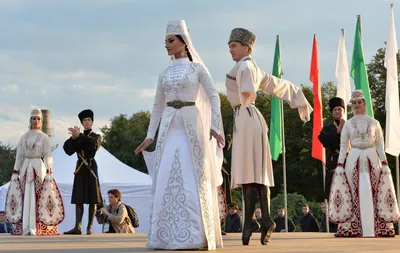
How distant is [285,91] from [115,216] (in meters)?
5.88

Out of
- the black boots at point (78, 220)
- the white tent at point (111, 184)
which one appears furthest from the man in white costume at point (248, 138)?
the white tent at point (111, 184)

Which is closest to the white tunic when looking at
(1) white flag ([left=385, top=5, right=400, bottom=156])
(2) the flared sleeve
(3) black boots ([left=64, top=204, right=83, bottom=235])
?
(3) black boots ([left=64, top=204, right=83, bottom=235])

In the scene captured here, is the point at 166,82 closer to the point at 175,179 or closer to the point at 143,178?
the point at 175,179

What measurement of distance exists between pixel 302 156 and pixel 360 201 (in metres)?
42.4

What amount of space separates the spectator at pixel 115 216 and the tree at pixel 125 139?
134 feet

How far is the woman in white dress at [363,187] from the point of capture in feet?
37.4

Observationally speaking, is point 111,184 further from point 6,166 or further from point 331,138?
point 6,166

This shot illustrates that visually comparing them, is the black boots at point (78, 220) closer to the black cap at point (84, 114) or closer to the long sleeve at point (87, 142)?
the long sleeve at point (87, 142)

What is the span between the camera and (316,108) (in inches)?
923

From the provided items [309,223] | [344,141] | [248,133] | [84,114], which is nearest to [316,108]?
[309,223]

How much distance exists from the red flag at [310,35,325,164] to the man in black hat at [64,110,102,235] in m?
10.1

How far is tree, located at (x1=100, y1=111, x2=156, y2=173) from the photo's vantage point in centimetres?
5794

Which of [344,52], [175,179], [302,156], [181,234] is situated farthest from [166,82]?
[302,156]

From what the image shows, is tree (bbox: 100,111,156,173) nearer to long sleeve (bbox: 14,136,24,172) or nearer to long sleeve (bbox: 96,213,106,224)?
long sleeve (bbox: 96,213,106,224)
